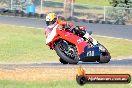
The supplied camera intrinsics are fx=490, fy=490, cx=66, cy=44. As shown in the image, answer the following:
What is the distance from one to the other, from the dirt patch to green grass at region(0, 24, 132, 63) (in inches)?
330

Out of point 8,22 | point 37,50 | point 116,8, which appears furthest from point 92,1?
point 37,50

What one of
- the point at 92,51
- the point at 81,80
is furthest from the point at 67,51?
the point at 81,80

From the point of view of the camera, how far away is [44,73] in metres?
15.4

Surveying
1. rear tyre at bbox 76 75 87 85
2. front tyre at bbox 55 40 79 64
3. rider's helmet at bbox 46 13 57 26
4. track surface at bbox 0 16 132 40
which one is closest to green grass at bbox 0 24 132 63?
track surface at bbox 0 16 132 40

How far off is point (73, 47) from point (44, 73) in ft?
14.3

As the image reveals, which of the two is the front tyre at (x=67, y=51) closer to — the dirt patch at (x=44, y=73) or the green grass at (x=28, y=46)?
the dirt patch at (x=44, y=73)

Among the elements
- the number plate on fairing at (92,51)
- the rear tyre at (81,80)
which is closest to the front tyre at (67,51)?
the number plate on fairing at (92,51)

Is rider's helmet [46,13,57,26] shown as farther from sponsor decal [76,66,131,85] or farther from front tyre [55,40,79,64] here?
sponsor decal [76,66,131,85]

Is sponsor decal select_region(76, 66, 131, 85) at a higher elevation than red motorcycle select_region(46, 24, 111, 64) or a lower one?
higher

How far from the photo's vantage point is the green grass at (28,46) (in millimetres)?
25859

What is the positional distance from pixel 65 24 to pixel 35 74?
4.63m

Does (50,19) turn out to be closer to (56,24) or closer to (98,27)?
(56,24)

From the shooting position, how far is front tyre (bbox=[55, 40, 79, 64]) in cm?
1090

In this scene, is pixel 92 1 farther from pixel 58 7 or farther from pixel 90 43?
pixel 90 43
